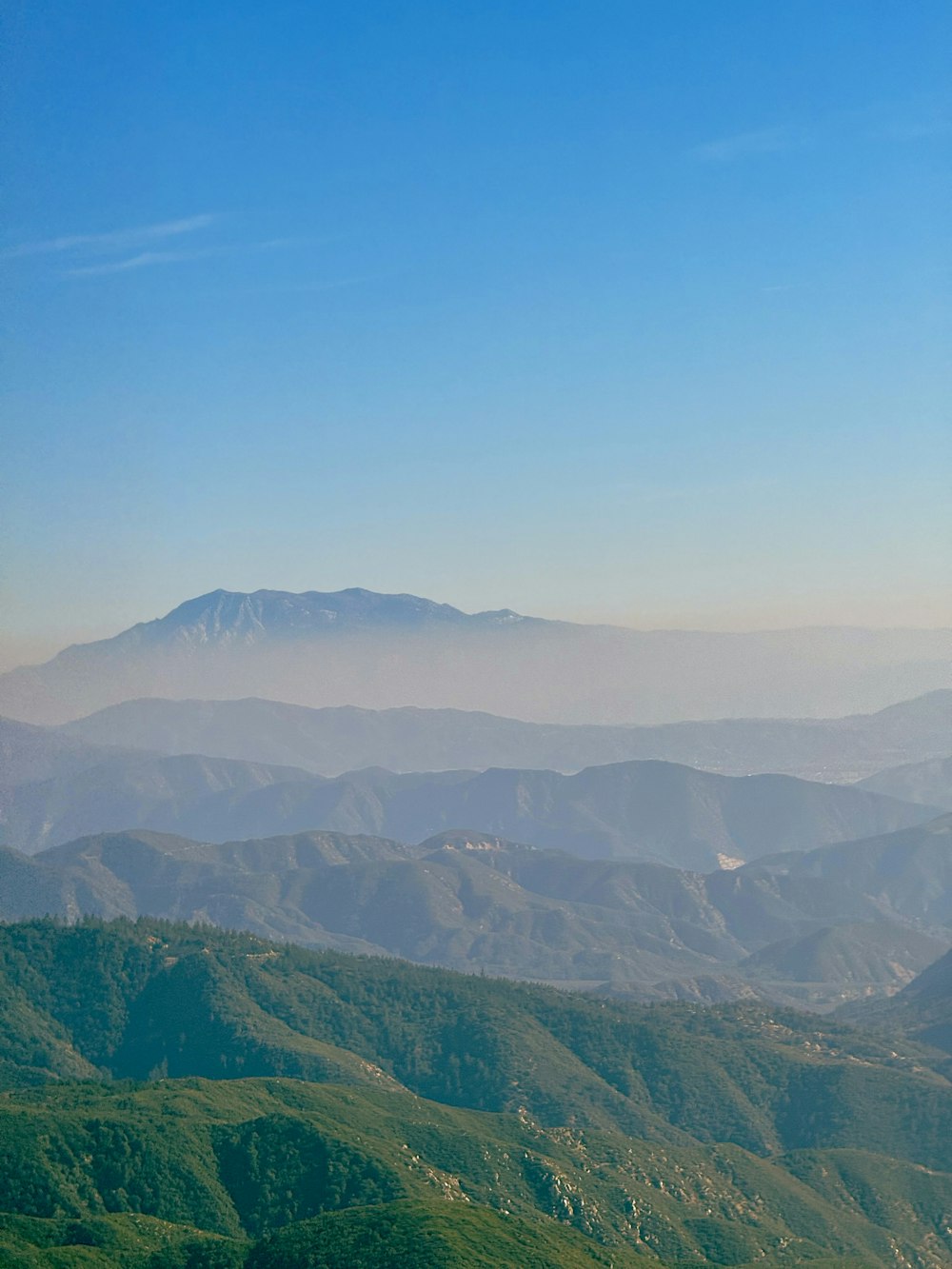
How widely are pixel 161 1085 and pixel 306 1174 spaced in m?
33.0

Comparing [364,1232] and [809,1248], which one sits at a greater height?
[364,1232]

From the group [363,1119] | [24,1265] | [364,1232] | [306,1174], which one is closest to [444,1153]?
[363,1119]

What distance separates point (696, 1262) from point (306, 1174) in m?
40.4

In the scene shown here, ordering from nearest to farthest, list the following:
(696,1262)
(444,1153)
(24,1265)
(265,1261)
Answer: (24,1265) < (265,1261) < (696,1262) < (444,1153)

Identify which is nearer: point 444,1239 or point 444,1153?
point 444,1239

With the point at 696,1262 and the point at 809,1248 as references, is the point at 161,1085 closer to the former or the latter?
the point at 696,1262

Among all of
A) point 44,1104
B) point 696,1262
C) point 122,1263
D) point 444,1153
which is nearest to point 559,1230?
point 696,1262

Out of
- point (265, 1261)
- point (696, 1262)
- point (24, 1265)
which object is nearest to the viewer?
point (24, 1265)

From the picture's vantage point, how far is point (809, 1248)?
19825 centimetres

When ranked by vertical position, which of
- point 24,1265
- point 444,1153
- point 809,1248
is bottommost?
point 809,1248

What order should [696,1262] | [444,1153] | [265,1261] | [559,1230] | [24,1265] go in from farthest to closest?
1. [444,1153]
2. [696,1262]
3. [559,1230]
4. [265,1261]
5. [24,1265]

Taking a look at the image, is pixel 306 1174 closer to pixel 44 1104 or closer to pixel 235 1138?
pixel 235 1138

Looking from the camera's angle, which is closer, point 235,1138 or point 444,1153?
point 235,1138

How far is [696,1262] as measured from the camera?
171 m
